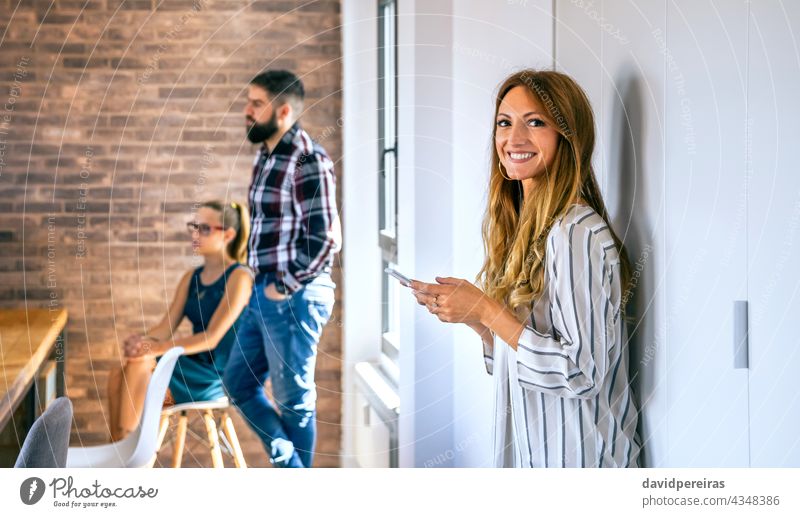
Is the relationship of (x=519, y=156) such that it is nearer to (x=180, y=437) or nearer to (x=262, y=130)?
(x=262, y=130)

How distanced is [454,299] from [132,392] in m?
0.65

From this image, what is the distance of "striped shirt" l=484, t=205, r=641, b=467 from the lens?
3.05 feet

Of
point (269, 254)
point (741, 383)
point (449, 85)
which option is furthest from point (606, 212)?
point (269, 254)

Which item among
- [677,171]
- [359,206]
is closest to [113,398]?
[359,206]

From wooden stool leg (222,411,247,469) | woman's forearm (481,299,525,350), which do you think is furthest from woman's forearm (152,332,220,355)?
woman's forearm (481,299,525,350)

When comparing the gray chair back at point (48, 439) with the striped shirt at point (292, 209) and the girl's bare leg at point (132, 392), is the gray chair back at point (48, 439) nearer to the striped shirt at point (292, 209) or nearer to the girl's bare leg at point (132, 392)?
the girl's bare leg at point (132, 392)

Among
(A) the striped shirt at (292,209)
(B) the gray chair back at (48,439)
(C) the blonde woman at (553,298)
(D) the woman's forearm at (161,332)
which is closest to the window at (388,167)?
(A) the striped shirt at (292,209)

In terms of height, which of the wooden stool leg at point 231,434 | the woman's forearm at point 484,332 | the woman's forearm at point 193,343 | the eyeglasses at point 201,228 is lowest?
the wooden stool leg at point 231,434

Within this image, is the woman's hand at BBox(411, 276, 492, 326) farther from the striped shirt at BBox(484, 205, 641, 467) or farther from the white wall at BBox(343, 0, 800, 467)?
the white wall at BBox(343, 0, 800, 467)

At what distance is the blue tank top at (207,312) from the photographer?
4.64 feet

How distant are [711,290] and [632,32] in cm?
30

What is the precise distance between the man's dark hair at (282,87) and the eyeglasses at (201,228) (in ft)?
0.72

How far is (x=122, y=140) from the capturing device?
1388 millimetres
